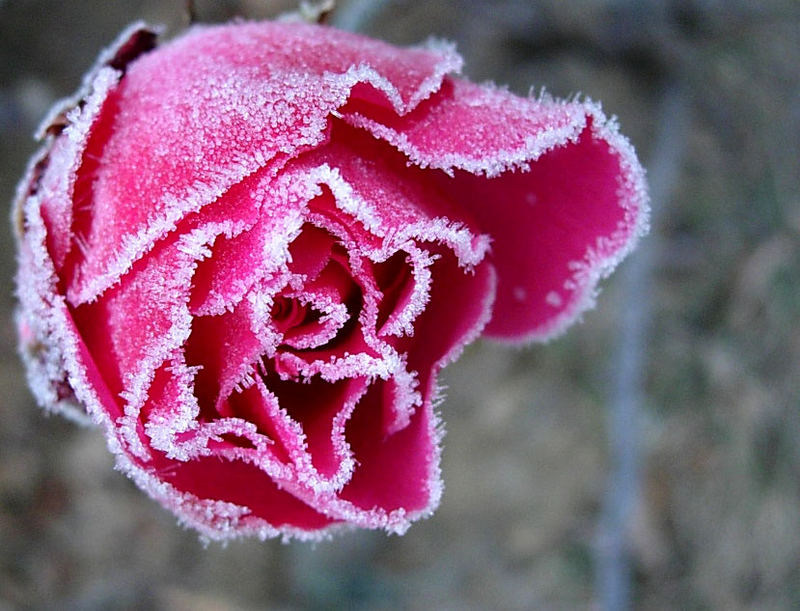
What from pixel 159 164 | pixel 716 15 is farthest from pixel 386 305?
pixel 716 15

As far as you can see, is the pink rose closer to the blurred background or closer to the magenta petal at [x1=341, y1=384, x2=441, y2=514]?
the magenta petal at [x1=341, y1=384, x2=441, y2=514]

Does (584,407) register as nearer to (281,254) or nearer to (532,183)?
(532,183)

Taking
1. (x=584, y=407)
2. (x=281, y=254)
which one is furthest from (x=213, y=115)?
(x=584, y=407)

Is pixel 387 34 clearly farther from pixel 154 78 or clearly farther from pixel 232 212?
pixel 232 212

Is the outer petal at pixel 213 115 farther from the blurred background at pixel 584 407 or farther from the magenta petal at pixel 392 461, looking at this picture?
the blurred background at pixel 584 407

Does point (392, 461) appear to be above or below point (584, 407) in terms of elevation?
below

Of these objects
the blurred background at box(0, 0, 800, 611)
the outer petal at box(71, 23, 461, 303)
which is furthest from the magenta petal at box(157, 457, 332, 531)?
the blurred background at box(0, 0, 800, 611)

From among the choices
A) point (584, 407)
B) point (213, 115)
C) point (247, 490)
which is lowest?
point (247, 490)

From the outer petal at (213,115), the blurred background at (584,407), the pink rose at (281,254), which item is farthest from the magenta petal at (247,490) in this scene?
the blurred background at (584,407)
